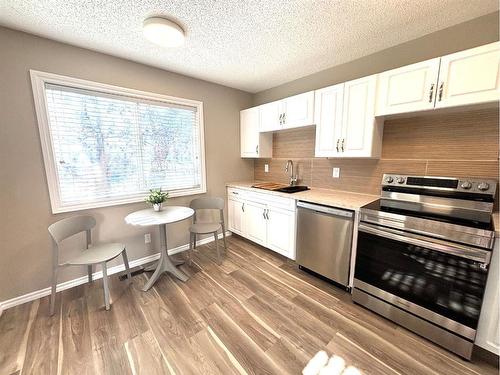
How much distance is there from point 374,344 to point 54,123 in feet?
11.2

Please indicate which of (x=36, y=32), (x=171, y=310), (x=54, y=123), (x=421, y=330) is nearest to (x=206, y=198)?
(x=171, y=310)

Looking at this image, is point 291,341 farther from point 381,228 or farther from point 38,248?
point 38,248

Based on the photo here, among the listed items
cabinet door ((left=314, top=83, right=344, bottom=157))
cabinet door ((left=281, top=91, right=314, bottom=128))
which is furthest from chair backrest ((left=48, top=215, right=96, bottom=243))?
cabinet door ((left=314, top=83, right=344, bottom=157))

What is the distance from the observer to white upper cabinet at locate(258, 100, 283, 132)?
2.83m

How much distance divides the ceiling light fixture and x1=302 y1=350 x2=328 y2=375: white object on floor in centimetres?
274

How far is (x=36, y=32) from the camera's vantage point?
180 cm

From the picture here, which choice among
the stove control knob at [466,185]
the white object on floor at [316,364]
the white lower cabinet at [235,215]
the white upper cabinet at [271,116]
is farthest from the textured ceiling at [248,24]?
the white object on floor at [316,364]

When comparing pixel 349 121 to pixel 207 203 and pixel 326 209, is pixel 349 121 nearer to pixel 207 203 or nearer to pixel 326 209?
pixel 326 209

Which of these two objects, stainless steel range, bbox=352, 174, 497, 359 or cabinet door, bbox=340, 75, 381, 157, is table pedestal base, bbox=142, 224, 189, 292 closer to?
stainless steel range, bbox=352, 174, 497, 359

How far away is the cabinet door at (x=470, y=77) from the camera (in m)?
1.39

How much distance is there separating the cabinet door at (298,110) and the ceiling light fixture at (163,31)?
4.78 ft

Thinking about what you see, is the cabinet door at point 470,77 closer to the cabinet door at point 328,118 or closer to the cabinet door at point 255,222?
the cabinet door at point 328,118

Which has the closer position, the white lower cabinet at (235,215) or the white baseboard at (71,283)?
the white baseboard at (71,283)

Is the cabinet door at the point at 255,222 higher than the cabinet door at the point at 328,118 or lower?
lower
